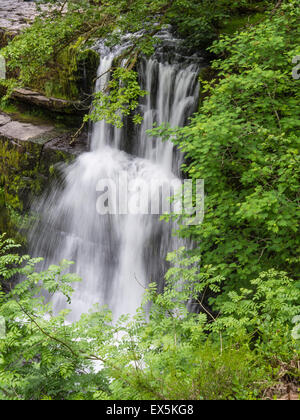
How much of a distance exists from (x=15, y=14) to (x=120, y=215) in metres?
9.32

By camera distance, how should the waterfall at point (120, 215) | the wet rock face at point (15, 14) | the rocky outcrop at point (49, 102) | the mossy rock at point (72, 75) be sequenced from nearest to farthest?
the waterfall at point (120, 215) → the mossy rock at point (72, 75) → the rocky outcrop at point (49, 102) → the wet rock face at point (15, 14)

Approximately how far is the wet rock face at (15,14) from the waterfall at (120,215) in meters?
4.16

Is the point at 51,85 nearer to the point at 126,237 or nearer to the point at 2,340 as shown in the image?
the point at 126,237

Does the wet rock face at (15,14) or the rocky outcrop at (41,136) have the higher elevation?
the wet rock face at (15,14)

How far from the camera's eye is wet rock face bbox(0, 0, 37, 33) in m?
11.3

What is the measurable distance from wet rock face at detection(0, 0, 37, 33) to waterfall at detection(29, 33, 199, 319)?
164 inches

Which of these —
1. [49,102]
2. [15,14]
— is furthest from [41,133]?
[15,14]

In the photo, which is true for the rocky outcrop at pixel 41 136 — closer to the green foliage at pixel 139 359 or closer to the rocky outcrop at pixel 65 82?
the rocky outcrop at pixel 65 82

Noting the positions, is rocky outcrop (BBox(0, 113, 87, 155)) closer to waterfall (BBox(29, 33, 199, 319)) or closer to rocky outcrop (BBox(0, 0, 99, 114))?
waterfall (BBox(29, 33, 199, 319))

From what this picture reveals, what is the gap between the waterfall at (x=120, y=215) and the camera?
7.49 m

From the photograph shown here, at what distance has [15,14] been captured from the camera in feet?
41.6

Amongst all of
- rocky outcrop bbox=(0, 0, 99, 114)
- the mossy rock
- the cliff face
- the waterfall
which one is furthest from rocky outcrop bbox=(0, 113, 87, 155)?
the mossy rock

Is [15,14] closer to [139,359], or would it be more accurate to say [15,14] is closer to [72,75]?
[72,75]

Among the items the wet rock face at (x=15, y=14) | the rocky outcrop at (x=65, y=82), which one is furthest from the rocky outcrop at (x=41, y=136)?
the wet rock face at (x=15, y=14)
